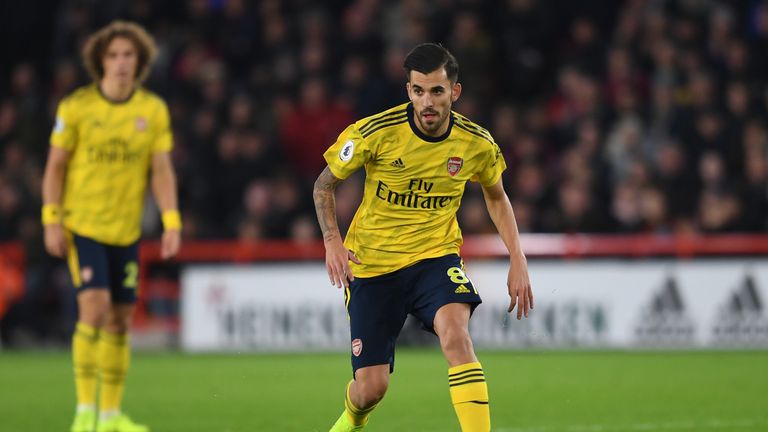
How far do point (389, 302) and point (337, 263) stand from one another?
55 cm

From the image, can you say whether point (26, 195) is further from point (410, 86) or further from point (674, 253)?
point (410, 86)

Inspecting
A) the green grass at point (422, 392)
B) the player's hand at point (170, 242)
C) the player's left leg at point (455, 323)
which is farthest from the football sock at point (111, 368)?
the player's left leg at point (455, 323)

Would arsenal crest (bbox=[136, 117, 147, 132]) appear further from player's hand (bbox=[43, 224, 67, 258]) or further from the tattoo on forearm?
the tattoo on forearm

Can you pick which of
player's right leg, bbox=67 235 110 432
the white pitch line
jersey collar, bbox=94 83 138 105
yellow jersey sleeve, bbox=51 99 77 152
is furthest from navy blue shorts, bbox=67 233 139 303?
the white pitch line

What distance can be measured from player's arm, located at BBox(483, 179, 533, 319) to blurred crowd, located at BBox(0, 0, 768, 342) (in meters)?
8.19

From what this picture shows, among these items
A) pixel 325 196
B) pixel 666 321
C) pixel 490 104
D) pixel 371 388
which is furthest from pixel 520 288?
pixel 490 104

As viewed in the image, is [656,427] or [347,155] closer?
[347,155]

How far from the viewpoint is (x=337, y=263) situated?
5.97m

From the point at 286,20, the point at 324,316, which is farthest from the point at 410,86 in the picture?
the point at 286,20

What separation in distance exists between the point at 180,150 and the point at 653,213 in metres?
5.84

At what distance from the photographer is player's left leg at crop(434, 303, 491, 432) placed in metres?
5.89

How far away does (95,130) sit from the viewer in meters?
8.05

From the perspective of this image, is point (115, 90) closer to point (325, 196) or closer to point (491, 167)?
point (325, 196)

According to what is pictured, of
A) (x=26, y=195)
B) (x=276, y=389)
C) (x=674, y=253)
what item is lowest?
(x=276, y=389)
